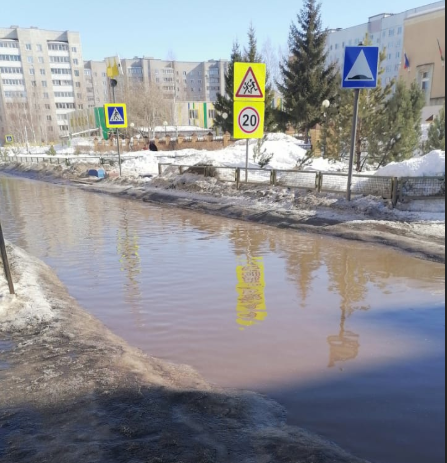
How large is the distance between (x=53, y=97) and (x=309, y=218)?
103467 millimetres

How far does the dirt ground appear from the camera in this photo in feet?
8.39

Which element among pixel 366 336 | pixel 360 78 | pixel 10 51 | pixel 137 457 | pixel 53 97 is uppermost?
pixel 10 51

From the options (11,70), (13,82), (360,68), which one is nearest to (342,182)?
(360,68)

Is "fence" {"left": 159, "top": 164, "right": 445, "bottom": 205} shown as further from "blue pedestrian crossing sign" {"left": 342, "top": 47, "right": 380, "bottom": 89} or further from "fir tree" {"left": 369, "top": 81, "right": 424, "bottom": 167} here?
"fir tree" {"left": 369, "top": 81, "right": 424, "bottom": 167}

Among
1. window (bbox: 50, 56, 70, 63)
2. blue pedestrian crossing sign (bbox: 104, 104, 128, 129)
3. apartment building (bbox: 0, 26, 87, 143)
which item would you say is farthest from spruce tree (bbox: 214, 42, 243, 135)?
window (bbox: 50, 56, 70, 63)

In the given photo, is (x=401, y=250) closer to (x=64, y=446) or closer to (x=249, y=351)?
(x=249, y=351)

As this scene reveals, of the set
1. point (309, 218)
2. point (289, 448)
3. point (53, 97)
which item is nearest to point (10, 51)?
point (53, 97)

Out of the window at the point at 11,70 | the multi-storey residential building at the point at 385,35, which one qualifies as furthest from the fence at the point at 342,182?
the window at the point at 11,70

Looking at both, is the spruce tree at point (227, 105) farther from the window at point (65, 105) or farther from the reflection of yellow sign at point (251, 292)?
the window at point (65, 105)

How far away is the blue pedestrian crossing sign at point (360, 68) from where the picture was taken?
9000 millimetres

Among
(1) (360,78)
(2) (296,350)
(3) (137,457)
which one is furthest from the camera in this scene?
(1) (360,78)

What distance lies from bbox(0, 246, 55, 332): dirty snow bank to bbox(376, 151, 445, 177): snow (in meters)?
9.22

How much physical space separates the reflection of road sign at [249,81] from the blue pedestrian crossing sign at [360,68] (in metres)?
2.98

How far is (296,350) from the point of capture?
4.29 metres
